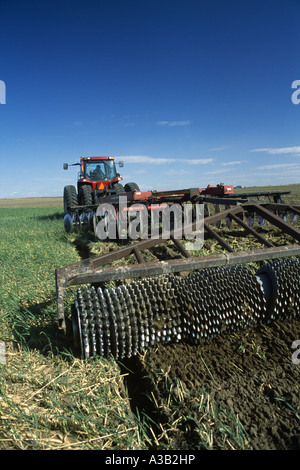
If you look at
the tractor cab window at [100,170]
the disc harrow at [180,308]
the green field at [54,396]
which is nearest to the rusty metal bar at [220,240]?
the disc harrow at [180,308]

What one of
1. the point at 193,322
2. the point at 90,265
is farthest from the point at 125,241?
Result: the point at 193,322

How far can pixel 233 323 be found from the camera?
2.15 m

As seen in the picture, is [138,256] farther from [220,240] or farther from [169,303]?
[220,240]

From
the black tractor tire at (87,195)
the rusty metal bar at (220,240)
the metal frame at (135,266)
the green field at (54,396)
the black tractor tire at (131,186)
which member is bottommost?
the green field at (54,396)

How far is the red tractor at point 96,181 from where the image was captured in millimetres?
9875

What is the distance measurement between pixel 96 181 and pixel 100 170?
2.13 feet

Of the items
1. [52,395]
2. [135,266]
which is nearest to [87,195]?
[135,266]

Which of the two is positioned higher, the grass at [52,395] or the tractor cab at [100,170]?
the tractor cab at [100,170]

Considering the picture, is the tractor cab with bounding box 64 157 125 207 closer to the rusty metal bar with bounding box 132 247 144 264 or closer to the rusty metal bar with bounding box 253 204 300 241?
the rusty metal bar with bounding box 253 204 300 241

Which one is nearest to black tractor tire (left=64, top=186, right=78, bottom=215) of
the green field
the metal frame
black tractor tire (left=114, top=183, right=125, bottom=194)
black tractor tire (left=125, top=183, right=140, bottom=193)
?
black tractor tire (left=114, top=183, right=125, bottom=194)

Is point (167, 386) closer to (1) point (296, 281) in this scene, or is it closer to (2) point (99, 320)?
(2) point (99, 320)

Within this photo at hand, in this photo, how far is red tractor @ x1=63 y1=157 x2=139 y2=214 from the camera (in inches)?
389

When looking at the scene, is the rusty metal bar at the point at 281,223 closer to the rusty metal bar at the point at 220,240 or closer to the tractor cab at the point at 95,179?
the rusty metal bar at the point at 220,240

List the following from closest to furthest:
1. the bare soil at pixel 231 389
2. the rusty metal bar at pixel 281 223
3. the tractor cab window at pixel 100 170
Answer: the bare soil at pixel 231 389 < the rusty metal bar at pixel 281 223 < the tractor cab window at pixel 100 170
